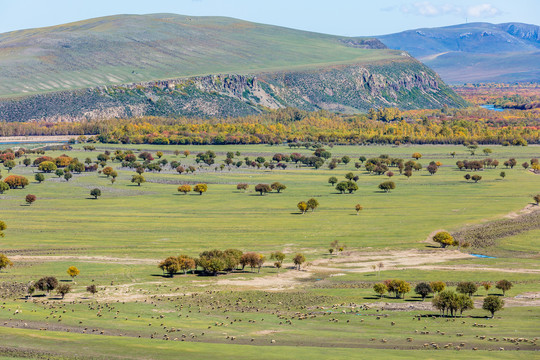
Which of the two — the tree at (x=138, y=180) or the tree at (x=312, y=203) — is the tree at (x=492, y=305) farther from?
the tree at (x=138, y=180)

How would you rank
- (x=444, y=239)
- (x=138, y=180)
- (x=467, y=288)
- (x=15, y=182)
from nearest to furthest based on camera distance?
(x=467, y=288) < (x=444, y=239) < (x=15, y=182) < (x=138, y=180)

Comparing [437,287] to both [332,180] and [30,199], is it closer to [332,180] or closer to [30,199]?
[30,199]

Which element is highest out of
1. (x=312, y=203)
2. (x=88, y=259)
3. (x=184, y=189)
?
(x=184, y=189)

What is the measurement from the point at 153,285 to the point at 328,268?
22724 millimetres

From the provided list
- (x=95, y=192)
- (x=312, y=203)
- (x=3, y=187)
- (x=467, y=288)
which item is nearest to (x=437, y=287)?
(x=467, y=288)

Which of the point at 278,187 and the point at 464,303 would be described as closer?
the point at 464,303

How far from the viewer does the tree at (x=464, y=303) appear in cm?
7300

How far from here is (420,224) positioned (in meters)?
130

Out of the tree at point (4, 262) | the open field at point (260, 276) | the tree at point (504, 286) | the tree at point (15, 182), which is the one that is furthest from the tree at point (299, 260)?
the tree at point (15, 182)

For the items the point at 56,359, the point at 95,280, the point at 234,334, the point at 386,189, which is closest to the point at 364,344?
the point at 234,334

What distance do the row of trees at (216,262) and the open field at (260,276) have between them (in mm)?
1154

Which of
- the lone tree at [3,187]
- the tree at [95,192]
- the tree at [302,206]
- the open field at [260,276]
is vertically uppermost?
the lone tree at [3,187]

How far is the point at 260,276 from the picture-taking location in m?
92.4

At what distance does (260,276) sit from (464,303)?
2705 cm
